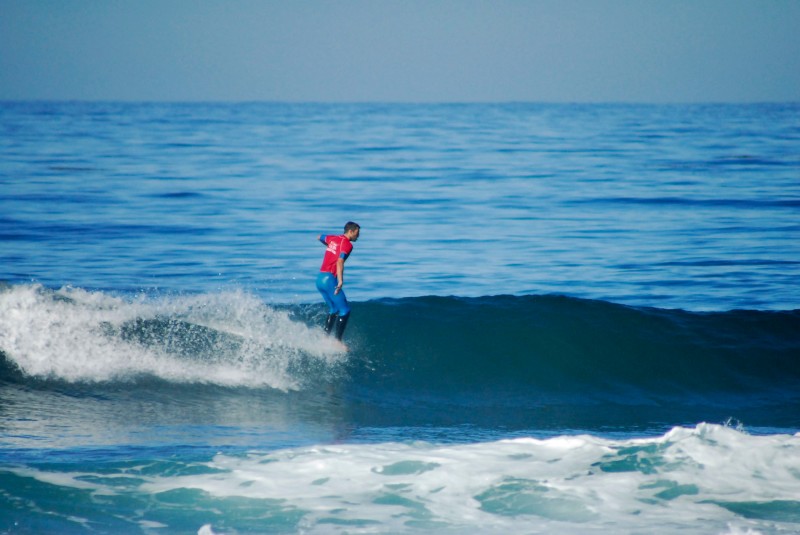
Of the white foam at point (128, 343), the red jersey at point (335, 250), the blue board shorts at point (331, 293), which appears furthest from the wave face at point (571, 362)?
the red jersey at point (335, 250)

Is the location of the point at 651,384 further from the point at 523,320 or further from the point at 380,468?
the point at 380,468

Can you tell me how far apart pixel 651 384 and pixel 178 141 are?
165ft

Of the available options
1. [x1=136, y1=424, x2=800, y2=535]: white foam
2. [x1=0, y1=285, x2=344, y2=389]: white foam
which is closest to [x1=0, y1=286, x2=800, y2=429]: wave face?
[x1=0, y1=285, x2=344, y2=389]: white foam

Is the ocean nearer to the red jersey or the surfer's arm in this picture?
the surfer's arm

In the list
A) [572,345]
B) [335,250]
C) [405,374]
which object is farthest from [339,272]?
[572,345]

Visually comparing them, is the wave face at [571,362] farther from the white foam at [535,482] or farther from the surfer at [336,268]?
the white foam at [535,482]

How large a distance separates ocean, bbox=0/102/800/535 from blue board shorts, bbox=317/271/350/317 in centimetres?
67

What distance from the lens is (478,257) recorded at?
63.3 feet

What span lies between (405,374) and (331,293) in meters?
1.57

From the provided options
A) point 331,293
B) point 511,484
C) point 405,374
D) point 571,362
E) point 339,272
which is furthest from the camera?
point 571,362

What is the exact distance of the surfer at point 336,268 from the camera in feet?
34.2

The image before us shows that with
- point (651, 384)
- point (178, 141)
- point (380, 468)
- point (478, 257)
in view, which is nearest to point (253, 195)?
point (478, 257)

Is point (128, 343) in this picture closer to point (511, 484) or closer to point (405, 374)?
point (405, 374)

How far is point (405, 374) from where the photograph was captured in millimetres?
11258
